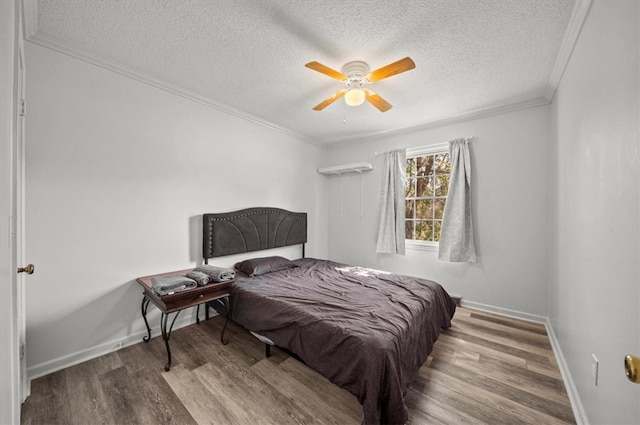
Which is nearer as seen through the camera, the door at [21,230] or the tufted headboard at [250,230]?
the door at [21,230]

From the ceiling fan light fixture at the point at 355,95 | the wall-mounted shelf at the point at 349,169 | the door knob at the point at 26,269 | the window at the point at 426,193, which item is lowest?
the door knob at the point at 26,269

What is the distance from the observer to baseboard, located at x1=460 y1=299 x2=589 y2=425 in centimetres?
150

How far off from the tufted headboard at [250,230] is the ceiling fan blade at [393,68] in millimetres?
2179

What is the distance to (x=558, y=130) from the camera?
2.29 m

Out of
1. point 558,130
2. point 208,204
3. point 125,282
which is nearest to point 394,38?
point 558,130

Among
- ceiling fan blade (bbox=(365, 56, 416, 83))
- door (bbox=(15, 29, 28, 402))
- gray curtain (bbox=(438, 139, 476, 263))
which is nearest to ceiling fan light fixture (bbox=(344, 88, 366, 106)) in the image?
ceiling fan blade (bbox=(365, 56, 416, 83))

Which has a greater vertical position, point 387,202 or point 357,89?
point 357,89

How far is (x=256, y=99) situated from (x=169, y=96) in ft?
2.92

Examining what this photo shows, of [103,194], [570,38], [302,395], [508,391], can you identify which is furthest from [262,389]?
[570,38]

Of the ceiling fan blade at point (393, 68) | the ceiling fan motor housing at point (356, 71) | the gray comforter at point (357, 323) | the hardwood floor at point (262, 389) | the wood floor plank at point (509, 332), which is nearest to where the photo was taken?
the gray comforter at point (357, 323)

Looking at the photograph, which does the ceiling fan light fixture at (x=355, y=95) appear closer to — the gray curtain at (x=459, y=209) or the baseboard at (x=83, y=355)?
the gray curtain at (x=459, y=209)

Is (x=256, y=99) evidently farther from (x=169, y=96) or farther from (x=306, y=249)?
(x=306, y=249)

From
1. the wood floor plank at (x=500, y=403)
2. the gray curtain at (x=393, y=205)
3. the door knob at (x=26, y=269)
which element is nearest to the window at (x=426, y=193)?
the gray curtain at (x=393, y=205)

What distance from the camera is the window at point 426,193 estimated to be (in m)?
3.54
